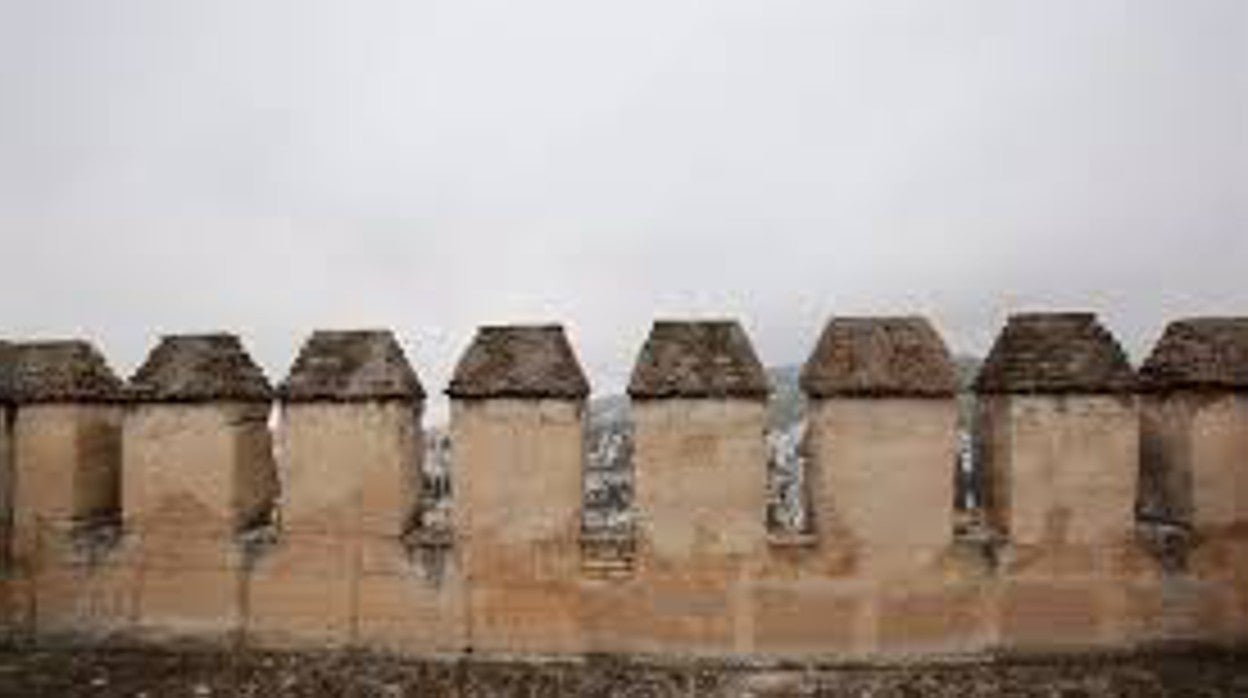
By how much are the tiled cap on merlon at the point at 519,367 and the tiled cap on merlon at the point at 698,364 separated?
0.61 m

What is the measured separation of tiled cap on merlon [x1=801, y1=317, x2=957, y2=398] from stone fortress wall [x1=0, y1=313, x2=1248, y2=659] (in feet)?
0.07

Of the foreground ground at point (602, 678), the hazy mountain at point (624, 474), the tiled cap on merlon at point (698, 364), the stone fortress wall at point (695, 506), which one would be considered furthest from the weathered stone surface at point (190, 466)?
the tiled cap on merlon at point (698, 364)

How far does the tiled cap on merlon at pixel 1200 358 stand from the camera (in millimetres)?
13289

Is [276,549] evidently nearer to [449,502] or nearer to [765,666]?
[449,502]

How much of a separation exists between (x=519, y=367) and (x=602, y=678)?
282 centimetres

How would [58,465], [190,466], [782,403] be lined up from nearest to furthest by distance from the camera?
[190,466]
[58,465]
[782,403]

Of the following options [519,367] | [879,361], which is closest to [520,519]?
[519,367]

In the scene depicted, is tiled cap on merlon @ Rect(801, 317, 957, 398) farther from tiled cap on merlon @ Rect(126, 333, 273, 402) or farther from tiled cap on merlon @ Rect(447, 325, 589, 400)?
tiled cap on merlon @ Rect(126, 333, 273, 402)

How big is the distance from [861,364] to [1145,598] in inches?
123

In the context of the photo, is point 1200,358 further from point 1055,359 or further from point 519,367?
point 519,367

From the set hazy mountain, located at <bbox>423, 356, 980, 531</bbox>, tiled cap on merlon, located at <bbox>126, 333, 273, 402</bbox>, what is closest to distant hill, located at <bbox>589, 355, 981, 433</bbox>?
hazy mountain, located at <bbox>423, 356, 980, 531</bbox>

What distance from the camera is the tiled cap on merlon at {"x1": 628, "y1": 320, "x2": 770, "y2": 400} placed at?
13.4m

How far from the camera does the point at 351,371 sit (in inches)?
556

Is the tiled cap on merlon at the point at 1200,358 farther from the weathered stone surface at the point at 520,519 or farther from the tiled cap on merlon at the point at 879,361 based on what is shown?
the weathered stone surface at the point at 520,519
